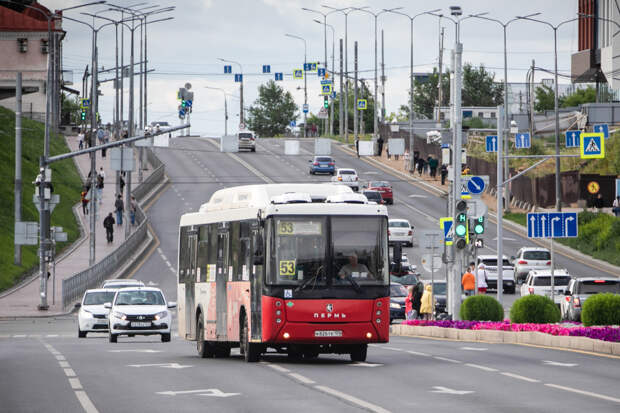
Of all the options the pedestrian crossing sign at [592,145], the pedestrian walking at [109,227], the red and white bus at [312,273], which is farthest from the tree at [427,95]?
the red and white bus at [312,273]

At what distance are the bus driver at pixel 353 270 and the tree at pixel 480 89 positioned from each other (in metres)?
163

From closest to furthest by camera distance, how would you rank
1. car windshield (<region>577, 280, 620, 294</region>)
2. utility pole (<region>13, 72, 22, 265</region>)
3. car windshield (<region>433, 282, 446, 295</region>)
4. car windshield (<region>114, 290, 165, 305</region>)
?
1. car windshield (<region>114, 290, 165, 305</region>)
2. car windshield (<region>577, 280, 620, 294</region>)
3. car windshield (<region>433, 282, 446, 295</region>)
4. utility pole (<region>13, 72, 22, 265</region>)

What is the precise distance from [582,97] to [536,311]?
12023cm

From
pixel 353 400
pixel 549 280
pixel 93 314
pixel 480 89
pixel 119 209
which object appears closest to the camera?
pixel 353 400

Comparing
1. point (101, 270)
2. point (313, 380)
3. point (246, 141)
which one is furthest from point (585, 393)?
point (246, 141)

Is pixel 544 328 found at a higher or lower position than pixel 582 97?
lower

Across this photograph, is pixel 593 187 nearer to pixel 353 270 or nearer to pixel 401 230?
pixel 401 230

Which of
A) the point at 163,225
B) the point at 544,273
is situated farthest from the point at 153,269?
the point at 544,273

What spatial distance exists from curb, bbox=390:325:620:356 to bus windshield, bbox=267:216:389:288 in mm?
4463

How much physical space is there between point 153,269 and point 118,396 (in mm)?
45940

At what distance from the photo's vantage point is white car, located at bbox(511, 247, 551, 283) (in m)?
58.2

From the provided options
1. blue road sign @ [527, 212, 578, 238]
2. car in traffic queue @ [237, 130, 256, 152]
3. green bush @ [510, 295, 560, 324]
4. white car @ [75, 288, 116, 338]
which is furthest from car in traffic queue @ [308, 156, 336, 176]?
green bush @ [510, 295, 560, 324]

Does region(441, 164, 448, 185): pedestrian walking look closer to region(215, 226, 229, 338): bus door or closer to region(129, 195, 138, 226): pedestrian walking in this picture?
region(129, 195, 138, 226): pedestrian walking

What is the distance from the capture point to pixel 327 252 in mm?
21266
